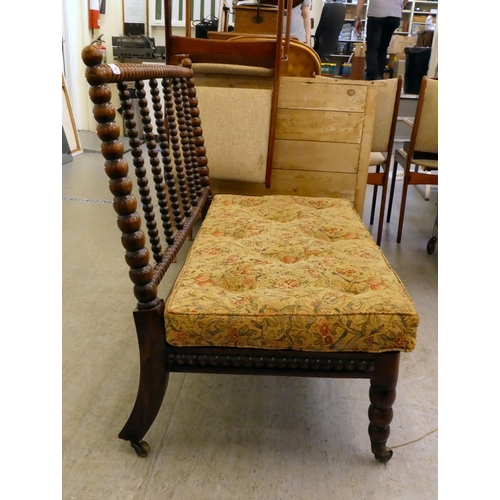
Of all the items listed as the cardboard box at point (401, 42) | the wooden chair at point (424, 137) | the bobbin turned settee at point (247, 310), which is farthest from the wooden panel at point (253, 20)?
the cardboard box at point (401, 42)

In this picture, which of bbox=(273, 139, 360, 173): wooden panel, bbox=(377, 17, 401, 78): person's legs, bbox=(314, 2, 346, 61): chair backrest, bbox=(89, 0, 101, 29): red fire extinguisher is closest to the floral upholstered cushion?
bbox=(273, 139, 360, 173): wooden panel

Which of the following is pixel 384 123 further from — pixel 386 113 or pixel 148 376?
pixel 148 376

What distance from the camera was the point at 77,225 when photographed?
258 centimetres

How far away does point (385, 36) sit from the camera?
4164mm

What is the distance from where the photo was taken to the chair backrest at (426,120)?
2344 millimetres

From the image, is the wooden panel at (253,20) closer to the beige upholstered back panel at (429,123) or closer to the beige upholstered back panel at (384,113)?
the beige upholstered back panel at (384,113)

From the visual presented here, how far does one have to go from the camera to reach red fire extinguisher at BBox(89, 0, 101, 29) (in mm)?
5207

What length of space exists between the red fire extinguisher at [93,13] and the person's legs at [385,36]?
9.93 feet

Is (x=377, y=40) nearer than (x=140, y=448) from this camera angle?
No

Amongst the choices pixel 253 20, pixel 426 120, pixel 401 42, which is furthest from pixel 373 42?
pixel 401 42

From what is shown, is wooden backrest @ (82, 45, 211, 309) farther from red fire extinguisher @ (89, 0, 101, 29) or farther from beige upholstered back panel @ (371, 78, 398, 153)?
Answer: red fire extinguisher @ (89, 0, 101, 29)

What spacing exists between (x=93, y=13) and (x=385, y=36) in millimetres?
3081
